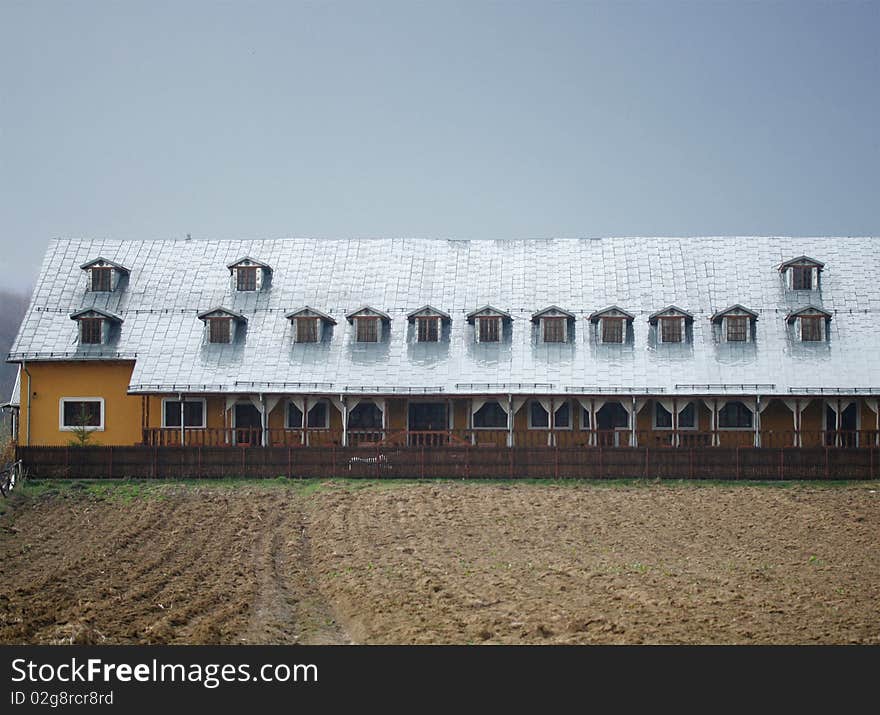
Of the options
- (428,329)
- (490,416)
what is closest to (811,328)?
(490,416)

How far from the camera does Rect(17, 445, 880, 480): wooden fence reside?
2962 cm

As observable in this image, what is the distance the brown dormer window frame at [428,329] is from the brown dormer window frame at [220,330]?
687 cm

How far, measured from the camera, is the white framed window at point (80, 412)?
33.7 meters

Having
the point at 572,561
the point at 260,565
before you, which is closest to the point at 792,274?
the point at 572,561

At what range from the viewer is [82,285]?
1460 inches

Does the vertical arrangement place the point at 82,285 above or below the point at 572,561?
above

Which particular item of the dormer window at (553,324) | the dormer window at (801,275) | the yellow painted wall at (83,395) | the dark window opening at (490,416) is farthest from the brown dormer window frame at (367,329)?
the dormer window at (801,275)

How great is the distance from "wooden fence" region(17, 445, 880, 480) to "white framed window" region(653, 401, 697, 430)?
3885 millimetres

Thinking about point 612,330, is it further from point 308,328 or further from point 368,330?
point 308,328

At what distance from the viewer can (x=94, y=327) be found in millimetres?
34406

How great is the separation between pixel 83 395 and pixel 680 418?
21318 mm

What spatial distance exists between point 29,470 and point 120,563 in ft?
43.6

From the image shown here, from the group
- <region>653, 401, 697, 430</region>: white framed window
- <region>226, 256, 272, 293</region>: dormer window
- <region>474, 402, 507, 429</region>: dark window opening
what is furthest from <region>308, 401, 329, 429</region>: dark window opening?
<region>653, 401, 697, 430</region>: white framed window
